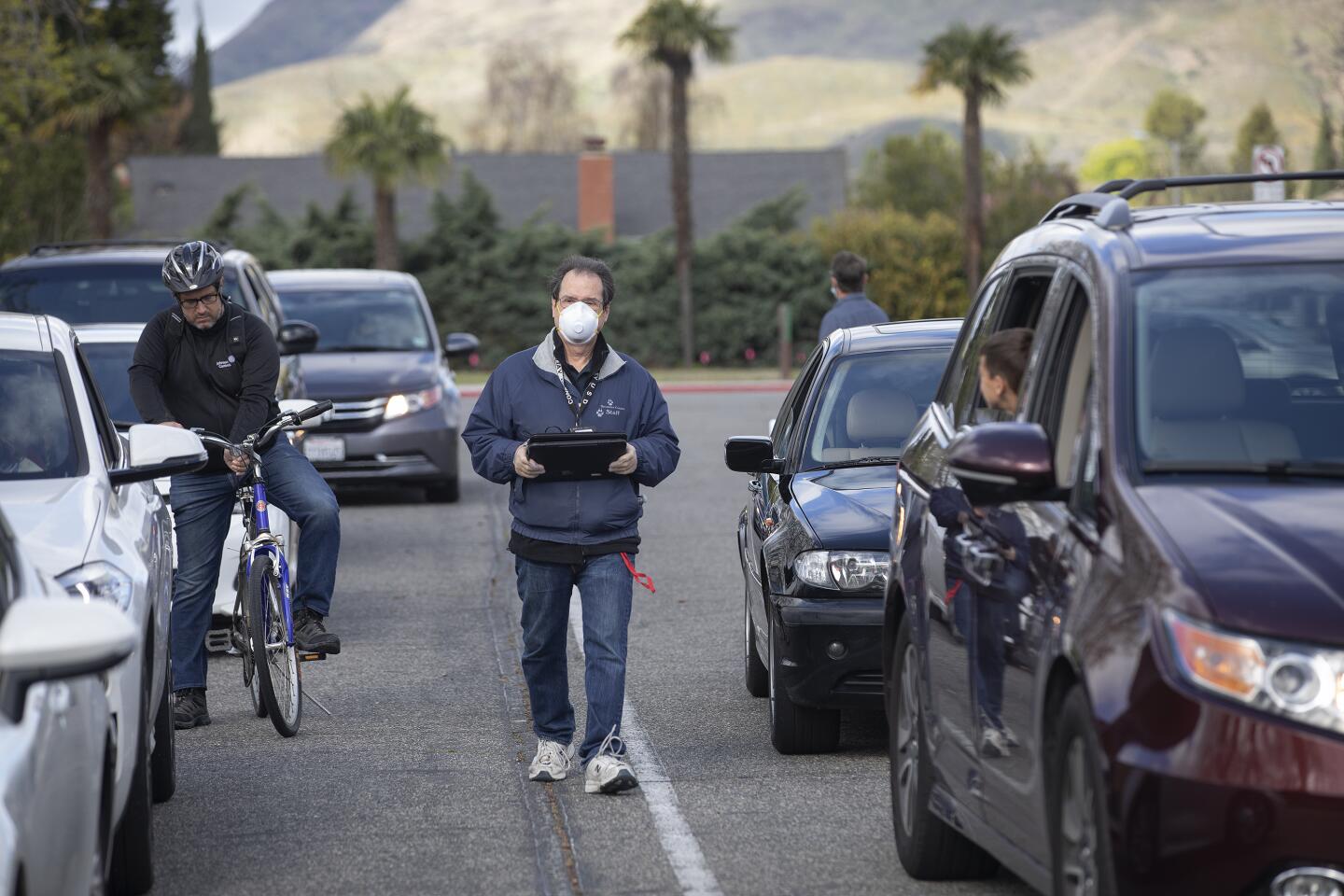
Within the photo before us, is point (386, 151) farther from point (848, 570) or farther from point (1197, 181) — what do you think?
point (1197, 181)

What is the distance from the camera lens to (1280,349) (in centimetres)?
537

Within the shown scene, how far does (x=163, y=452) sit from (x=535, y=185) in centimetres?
7092

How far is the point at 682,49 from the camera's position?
59375 mm

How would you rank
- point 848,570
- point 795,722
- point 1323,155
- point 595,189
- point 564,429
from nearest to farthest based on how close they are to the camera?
point 564,429 < point 848,570 < point 795,722 < point 595,189 < point 1323,155

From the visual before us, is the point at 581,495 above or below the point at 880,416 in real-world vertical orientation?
below

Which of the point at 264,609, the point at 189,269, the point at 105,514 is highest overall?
the point at 189,269

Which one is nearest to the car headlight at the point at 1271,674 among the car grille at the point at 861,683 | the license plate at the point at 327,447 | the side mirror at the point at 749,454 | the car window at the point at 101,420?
the car grille at the point at 861,683

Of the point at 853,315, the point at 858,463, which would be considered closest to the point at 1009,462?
the point at 858,463

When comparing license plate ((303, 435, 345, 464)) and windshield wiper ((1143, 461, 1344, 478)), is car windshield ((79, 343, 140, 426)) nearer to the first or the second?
license plate ((303, 435, 345, 464))

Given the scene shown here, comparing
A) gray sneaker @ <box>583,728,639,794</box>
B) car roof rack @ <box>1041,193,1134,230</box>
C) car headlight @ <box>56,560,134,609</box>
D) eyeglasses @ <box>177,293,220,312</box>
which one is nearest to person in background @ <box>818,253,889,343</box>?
eyeglasses @ <box>177,293,220,312</box>

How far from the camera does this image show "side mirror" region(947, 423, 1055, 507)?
4855 millimetres

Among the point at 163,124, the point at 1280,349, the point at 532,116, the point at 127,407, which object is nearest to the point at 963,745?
the point at 1280,349

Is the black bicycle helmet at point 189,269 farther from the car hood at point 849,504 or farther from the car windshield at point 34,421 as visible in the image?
the car hood at point 849,504

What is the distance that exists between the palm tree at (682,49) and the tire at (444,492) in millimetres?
39201
